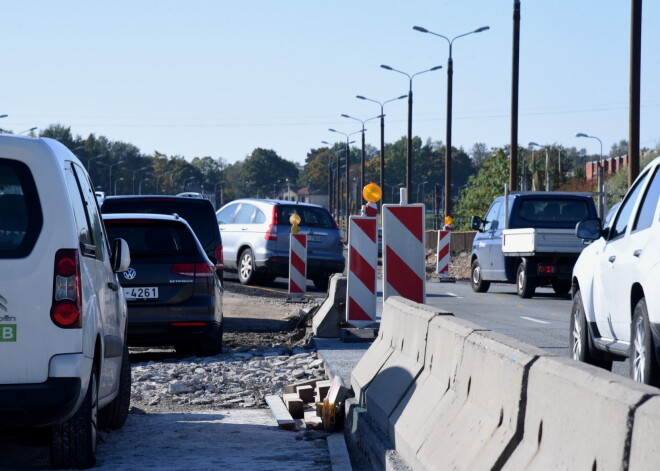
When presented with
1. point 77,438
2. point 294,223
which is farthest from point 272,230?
point 77,438

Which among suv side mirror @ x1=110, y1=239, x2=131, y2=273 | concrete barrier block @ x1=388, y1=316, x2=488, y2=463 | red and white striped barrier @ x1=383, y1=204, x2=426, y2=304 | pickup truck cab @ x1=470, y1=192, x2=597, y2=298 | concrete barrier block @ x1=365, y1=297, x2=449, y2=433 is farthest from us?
pickup truck cab @ x1=470, y1=192, x2=597, y2=298

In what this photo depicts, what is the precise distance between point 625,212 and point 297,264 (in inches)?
499

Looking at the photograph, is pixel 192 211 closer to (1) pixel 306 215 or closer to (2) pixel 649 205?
(1) pixel 306 215

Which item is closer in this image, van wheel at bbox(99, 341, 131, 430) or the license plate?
van wheel at bbox(99, 341, 131, 430)

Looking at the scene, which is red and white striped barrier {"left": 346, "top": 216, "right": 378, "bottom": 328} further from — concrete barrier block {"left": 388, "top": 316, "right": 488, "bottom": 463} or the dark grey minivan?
the dark grey minivan

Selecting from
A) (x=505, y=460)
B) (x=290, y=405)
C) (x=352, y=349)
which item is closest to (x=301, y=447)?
(x=290, y=405)

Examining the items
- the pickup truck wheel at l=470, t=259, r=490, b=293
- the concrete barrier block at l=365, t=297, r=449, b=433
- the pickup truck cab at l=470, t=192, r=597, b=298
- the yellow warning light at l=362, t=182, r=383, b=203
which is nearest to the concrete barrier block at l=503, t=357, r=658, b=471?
the concrete barrier block at l=365, t=297, r=449, b=433

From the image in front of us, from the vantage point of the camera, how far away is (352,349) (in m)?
11.6

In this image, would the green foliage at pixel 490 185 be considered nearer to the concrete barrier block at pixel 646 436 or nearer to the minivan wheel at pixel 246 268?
the minivan wheel at pixel 246 268

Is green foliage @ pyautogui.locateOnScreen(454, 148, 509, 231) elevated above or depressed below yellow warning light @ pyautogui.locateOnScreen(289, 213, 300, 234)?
above

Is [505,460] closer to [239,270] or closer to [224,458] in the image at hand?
[224,458]

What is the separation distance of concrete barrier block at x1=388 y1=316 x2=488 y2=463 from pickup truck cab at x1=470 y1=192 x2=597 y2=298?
52.4 feet

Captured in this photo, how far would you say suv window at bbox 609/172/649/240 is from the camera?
8.13 m

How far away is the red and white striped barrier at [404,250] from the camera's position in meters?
10.3
